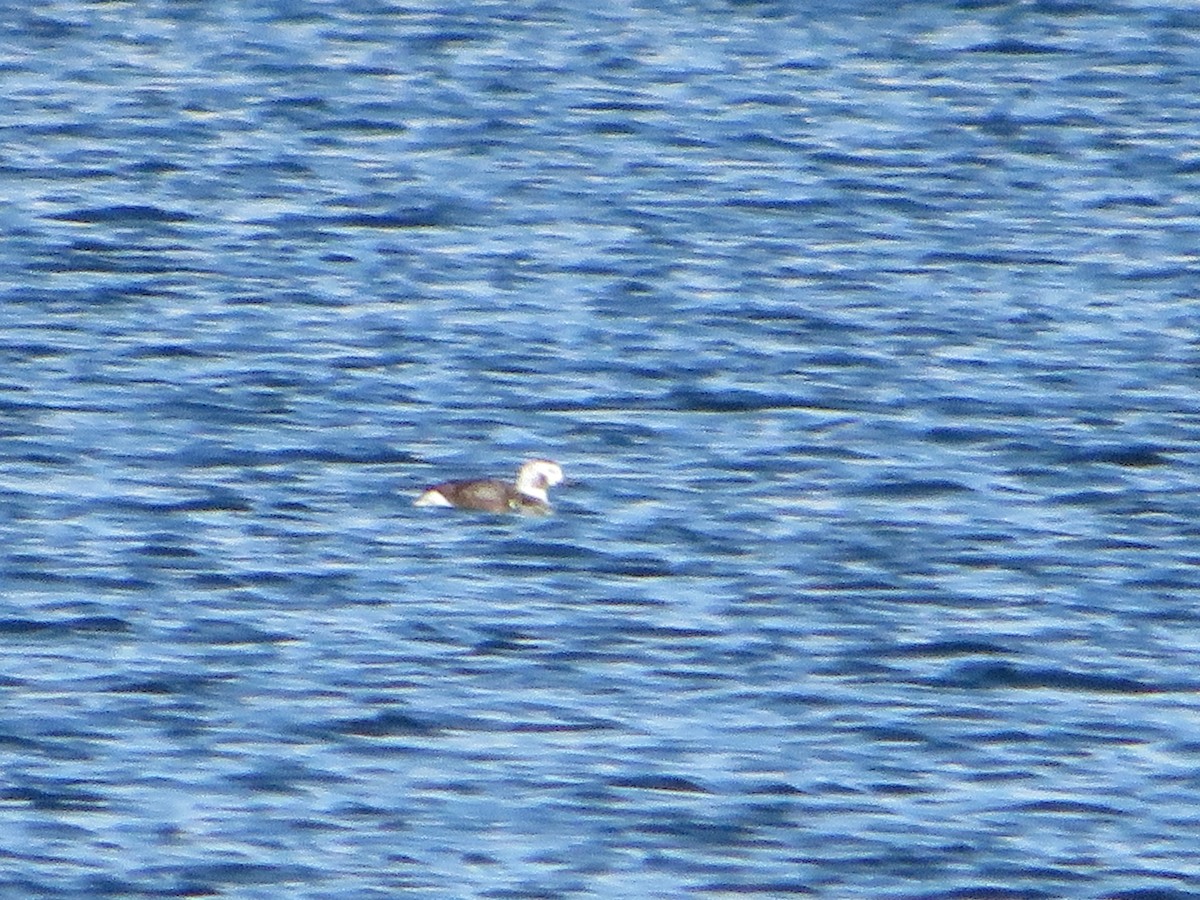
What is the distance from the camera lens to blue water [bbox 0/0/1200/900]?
36.4 ft

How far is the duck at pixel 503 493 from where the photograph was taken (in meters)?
14.5

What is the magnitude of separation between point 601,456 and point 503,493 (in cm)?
150

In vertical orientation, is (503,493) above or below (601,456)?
above

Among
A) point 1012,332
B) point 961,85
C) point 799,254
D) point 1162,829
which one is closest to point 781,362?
point 1012,332

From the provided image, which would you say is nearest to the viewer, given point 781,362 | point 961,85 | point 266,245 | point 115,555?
point 115,555

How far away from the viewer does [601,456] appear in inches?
628

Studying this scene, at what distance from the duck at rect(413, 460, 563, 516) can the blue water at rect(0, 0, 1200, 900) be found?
143 millimetres

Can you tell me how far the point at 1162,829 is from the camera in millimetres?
11070

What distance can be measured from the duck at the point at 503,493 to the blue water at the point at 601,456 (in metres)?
0.14

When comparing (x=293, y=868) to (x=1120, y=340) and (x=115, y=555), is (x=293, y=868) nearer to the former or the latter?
(x=115, y=555)

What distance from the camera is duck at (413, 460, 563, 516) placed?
47.6 ft

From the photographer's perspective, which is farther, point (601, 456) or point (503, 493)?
point (601, 456)

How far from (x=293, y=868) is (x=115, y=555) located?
364 cm

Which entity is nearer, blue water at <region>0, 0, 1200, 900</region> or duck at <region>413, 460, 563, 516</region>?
blue water at <region>0, 0, 1200, 900</region>
